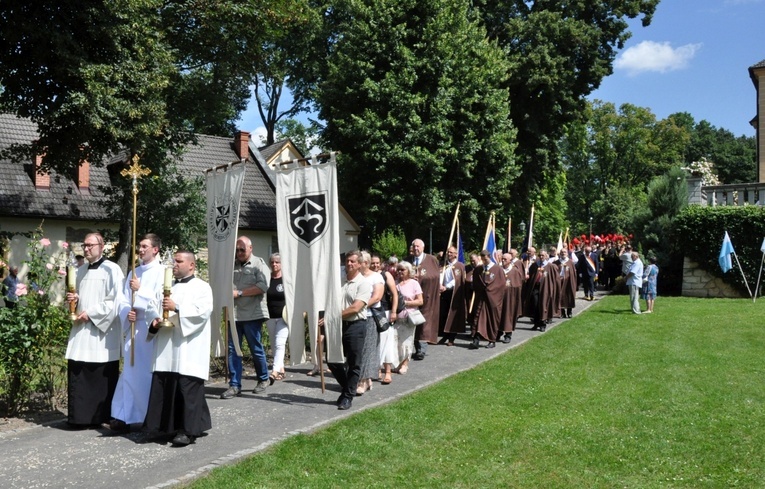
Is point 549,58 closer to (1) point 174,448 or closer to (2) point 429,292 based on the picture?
(2) point 429,292

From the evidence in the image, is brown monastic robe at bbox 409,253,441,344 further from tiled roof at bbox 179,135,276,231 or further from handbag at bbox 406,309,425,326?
tiled roof at bbox 179,135,276,231

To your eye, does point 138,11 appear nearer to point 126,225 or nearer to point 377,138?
point 126,225

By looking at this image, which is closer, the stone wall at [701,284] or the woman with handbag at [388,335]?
the woman with handbag at [388,335]

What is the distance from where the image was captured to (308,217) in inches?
402

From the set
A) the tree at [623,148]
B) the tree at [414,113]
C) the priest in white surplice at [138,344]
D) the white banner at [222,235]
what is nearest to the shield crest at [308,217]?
the white banner at [222,235]

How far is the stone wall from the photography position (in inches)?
1057

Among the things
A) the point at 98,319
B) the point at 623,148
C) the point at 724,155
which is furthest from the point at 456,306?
the point at 724,155

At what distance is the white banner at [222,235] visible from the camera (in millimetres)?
10492

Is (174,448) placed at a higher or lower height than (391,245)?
lower

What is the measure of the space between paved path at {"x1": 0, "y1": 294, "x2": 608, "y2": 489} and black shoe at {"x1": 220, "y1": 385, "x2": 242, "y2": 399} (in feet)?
0.32

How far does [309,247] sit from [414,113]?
1458 cm

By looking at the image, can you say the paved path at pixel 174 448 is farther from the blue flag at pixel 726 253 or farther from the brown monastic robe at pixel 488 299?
the blue flag at pixel 726 253

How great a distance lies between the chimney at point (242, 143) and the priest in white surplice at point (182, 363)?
2716 cm

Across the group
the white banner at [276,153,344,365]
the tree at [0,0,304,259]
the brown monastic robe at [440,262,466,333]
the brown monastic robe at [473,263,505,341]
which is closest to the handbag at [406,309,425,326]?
the white banner at [276,153,344,365]
